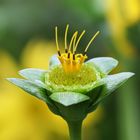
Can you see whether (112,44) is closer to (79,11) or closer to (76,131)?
(79,11)

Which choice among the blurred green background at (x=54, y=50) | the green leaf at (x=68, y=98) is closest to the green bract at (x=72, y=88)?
the green leaf at (x=68, y=98)

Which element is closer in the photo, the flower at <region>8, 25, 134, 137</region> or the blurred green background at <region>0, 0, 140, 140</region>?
the flower at <region>8, 25, 134, 137</region>

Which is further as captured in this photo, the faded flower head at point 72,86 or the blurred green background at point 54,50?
the blurred green background at point 54,50

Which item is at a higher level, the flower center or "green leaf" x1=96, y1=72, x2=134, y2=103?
the flower center

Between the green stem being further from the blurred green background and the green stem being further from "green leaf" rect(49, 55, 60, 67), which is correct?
the blurred green background

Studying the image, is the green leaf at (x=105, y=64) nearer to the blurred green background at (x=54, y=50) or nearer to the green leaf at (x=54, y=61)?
the green leaf at (x=54, y=61)

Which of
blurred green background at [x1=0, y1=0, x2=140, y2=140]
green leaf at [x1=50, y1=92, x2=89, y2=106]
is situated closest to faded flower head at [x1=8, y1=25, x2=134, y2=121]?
green leaf at [x1=50, y1=92, x2=89, y2=106]

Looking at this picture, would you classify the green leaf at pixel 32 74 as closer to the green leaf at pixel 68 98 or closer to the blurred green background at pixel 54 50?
the green leaf at pixel 68 98

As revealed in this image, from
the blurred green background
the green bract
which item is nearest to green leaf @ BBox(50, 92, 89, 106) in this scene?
the green bract

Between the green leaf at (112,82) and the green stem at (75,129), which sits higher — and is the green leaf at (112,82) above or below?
above

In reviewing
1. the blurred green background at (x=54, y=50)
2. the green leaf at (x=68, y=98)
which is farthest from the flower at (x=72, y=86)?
the blurred green background at (x=54, y=50)
